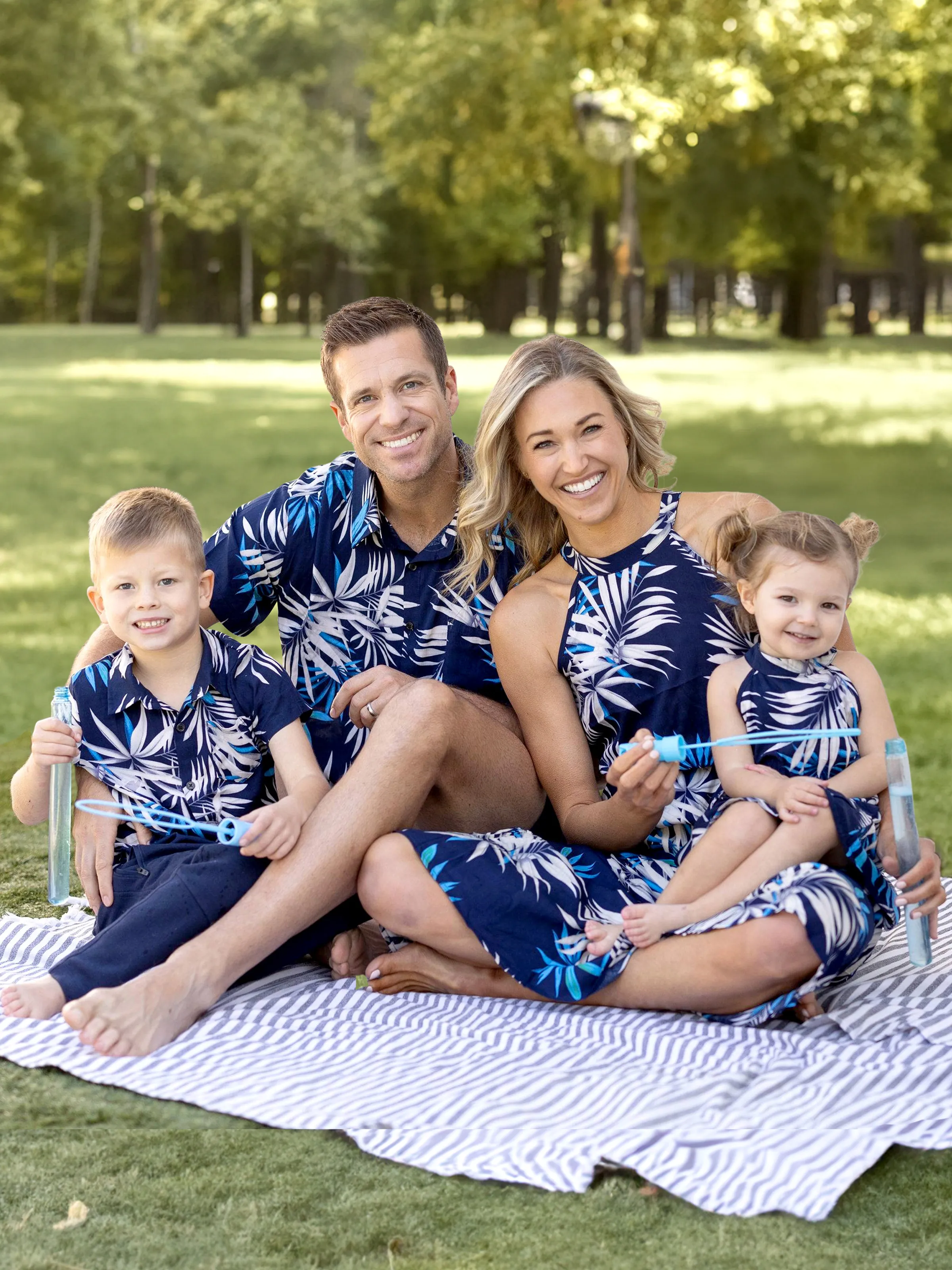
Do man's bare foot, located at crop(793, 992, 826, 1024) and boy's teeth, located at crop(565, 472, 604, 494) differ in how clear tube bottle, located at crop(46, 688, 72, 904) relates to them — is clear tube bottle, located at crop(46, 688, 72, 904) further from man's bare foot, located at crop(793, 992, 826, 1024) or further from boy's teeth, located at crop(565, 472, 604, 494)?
man's bare foot, located at crop(793, 992, 826, 1024)

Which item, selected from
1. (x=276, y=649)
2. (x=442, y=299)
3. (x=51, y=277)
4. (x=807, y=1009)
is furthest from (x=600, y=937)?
(x=51, y=277)

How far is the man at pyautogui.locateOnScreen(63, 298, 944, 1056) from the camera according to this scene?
2.87m

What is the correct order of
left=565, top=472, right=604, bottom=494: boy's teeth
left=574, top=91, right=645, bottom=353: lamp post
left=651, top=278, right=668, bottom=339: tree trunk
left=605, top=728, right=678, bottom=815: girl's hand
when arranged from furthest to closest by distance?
left=651, top=278, right=668, bottom=339: tree trunk
left=574, top=91, right=645, bottom=353: lamp post
left=565, top=472, right=604, bottom=494: boy's teeth
left=605, top=728, right=678, bottom=815: girl's hand

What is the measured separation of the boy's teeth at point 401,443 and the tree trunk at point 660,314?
68.1ft

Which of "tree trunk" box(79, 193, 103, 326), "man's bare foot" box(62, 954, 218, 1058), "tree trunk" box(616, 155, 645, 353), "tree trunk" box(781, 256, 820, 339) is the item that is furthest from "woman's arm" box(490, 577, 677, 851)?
"tree trunk" box(79, 193, 103, 326)

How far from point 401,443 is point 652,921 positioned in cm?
104

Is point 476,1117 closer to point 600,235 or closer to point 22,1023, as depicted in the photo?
point 22,1023

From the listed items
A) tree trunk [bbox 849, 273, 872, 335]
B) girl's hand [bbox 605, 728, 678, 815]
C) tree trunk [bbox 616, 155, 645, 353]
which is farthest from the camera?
tree trunk [bbox 849, 273, 872, 335]

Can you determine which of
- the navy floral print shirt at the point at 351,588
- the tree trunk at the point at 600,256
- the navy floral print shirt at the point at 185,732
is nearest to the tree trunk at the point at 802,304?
the tree trunk at the point at 600,256

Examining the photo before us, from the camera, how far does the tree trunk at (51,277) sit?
2609 cm

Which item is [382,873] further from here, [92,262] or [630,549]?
[92,262]

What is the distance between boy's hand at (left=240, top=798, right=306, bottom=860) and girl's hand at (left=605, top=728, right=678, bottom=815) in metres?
0.55

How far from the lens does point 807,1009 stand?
276 cm

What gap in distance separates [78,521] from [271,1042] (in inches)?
336
